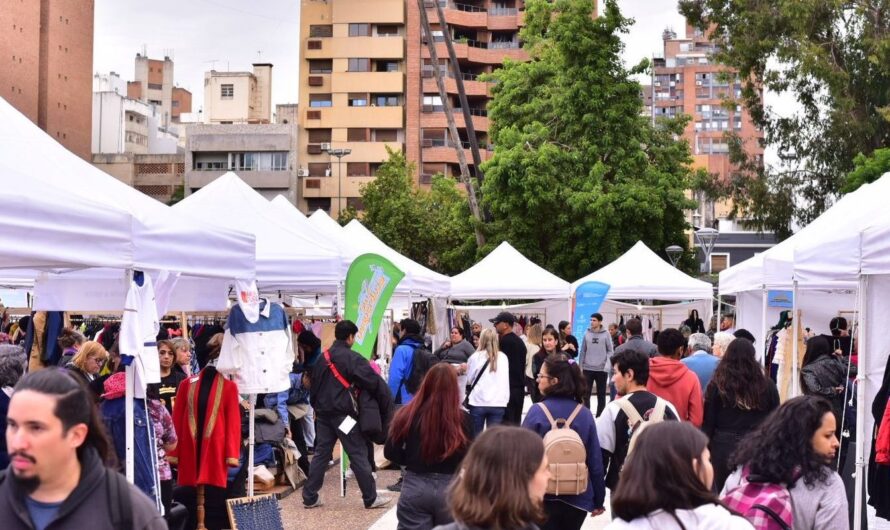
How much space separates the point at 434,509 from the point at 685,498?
290cm

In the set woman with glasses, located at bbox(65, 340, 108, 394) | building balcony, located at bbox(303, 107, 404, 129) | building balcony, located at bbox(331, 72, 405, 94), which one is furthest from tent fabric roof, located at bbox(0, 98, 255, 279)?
building balcony, located at bbox(331, 72, 405, 94)

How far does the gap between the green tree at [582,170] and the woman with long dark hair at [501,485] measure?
34202 millimetres

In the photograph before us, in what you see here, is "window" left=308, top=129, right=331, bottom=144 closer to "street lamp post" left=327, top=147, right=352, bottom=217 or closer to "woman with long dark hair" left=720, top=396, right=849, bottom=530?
"street lamp post" left=327, top=147, right=352, bottom=217

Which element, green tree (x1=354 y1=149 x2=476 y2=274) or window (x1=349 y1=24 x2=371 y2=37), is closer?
green tree (x1=354 y1=149 x2=476 y2=274)

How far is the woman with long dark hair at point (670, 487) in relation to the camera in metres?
3.94

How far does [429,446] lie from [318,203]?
76218 mm

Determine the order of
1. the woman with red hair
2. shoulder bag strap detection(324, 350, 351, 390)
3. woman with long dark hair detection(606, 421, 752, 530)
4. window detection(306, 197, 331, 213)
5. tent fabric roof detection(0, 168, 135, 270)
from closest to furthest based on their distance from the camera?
woman with long dark hair detection(606, 421, 752, 530)
tent fabric roof detection(0, 168, 135, 270)
the woman with red hair
shoulder bag strap detection(324, 350, 351, 390)
window detection(306, 197, 331, 213)

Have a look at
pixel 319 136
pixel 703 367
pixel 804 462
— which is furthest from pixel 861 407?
pixel 319 136

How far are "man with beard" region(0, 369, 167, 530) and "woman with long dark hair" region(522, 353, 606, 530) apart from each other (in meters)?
3.83

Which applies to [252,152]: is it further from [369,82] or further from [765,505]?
[765,505]

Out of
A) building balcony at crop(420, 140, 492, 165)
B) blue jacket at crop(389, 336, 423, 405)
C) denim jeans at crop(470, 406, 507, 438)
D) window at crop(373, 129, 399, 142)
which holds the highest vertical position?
window at crop(373, 129, 399, 142)

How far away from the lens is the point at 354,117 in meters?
79.2

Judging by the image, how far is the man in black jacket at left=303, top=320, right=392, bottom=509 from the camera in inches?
441

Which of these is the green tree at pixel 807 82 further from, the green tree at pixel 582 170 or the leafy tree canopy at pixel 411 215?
the leafy tree canopy at pixel 411 215
